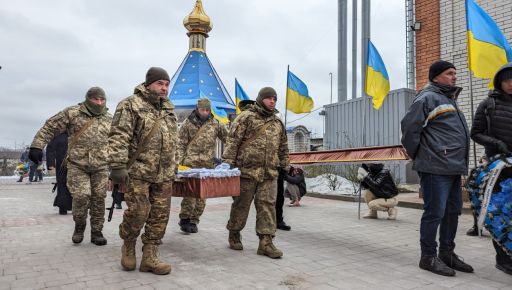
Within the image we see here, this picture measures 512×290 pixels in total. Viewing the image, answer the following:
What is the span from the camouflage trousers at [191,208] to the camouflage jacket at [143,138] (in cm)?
206

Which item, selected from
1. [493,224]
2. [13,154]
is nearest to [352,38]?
[493,224]

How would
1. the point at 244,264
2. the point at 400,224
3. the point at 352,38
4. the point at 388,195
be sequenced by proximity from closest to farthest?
the point at 244,264 → the point at 400,224 → the point at 388,195 → the point at 352,38

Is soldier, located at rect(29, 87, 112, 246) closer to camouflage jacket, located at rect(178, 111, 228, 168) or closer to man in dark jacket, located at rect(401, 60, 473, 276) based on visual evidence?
camouflage jacket, located at rect(178, 111, 228, 168)

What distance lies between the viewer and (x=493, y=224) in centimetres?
389

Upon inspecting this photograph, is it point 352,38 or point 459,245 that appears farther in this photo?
point 352,38

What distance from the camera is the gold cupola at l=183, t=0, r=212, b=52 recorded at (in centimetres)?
2194

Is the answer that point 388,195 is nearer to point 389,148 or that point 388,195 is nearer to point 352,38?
point 389,148

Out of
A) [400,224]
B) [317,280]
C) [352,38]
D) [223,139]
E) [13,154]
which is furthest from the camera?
[13,154]

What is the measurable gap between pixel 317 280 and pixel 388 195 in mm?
4536

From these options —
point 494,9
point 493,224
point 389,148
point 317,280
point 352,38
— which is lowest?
point 317,280

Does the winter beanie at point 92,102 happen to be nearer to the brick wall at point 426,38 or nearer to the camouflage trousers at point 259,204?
the camouflage trousers at point 259,204

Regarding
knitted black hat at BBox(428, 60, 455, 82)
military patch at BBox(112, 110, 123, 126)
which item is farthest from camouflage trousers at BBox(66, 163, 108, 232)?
knitted black hat at BBox(428, 60, 455, 82)

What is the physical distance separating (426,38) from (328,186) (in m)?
5.60

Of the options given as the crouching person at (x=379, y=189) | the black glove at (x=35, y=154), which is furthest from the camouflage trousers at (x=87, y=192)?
the crouching person at (x=379, y=189)
